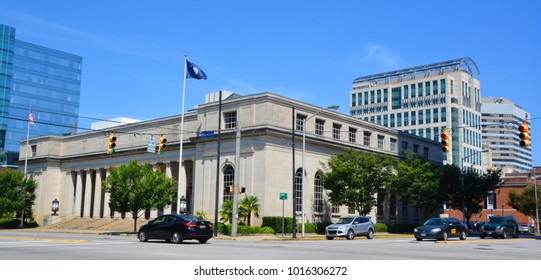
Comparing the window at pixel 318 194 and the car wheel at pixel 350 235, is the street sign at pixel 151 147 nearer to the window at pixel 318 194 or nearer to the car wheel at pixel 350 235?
the car wheel at pixel 350 235

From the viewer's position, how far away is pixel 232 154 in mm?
52000

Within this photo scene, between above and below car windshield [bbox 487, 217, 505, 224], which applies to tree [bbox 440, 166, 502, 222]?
above

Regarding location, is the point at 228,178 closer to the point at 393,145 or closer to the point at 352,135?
the point at 352,135

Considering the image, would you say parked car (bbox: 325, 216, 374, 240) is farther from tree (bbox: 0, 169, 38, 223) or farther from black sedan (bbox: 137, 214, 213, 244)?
tree (bbox: 0, 169, 38, 223)

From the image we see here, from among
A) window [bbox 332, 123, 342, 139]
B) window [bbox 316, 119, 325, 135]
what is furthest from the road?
window [bbox 332, 123, 342, 139]

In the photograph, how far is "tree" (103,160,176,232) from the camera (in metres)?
47.6

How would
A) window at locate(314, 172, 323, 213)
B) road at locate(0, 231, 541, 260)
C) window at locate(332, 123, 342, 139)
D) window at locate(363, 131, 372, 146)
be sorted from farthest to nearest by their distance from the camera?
window at locate(363, 131, 372, 146) → window at locate(332, 123, 342, 139) → window at locate(314, 172, 323, 213) → road at locate(0, 231, 541, 260)

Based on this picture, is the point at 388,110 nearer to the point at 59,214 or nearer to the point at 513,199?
the point at 513,199

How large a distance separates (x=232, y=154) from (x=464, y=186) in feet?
94.7

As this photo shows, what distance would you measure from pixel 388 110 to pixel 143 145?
→ 9562 cm

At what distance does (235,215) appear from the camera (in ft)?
129

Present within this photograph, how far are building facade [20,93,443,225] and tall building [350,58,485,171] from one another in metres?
65.2

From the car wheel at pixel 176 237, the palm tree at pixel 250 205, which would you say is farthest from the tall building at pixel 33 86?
the car wheel at pixel 176 237

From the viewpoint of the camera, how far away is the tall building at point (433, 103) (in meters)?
137
